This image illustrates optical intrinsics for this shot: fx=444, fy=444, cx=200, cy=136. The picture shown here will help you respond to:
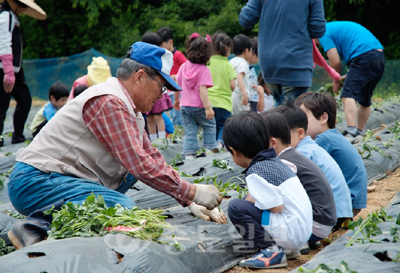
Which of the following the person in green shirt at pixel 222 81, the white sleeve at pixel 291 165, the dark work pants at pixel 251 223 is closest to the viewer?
the dark work pants at pixel 251 223

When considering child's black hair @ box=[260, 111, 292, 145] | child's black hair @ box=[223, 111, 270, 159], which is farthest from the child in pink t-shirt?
child's black hair @ box=[223, 111, 270, 159]

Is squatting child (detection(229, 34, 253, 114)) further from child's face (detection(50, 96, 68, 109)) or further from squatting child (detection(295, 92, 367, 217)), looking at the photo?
squatting child (detection(295, 92, 367, 217))

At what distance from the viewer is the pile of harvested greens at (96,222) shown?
6.95ft

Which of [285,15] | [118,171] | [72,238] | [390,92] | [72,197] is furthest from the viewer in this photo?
[390,92]

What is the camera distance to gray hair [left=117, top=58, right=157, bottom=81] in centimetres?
264

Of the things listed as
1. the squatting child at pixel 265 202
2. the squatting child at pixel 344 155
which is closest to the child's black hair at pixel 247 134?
the squatting child at pixel 265 202

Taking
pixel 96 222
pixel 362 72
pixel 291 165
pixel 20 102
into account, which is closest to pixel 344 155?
pixel 291 165

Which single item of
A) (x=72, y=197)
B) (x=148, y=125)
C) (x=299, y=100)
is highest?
(x=299, y=100)

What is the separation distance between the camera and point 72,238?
2.02 m

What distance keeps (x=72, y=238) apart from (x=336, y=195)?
1.70 metres

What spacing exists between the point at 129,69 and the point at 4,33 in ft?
12.4

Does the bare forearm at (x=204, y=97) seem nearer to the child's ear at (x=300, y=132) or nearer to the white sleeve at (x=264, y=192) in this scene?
the child's ear at (x=300, y=132)

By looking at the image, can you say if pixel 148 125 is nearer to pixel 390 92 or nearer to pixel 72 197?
pixel 72 197

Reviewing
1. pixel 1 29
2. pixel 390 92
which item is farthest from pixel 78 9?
pixel 1 29
